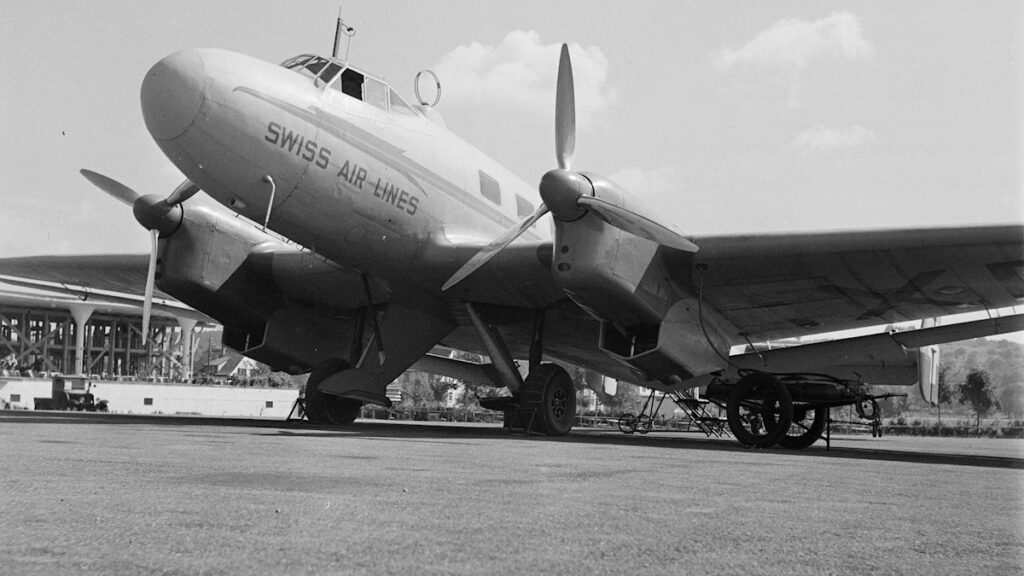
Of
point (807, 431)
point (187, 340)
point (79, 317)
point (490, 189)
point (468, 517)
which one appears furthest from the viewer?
point (187, 340)

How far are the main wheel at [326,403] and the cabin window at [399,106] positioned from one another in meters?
6.42

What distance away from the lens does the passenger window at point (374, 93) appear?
1670cm

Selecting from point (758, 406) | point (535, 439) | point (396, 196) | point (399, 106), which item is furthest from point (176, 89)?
point (758, 406)

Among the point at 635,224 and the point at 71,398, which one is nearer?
the point at 635,224

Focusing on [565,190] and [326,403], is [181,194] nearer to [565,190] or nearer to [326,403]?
[326,403]

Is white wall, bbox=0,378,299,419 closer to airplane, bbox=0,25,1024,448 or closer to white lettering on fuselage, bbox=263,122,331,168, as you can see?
airplane, bbox=0,25,1024,448

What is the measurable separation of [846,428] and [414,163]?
4139 centimetres

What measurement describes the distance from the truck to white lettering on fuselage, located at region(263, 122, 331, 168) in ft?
124

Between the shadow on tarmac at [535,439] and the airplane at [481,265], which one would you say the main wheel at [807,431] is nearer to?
the airplane at [481,265]

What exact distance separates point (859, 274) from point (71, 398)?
46091 millimetres

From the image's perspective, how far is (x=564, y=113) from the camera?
52.5ft

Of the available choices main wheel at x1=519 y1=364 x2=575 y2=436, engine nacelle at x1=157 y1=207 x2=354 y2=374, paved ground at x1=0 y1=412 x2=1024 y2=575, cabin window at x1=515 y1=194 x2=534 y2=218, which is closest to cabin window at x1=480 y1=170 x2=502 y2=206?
cabin window at x1=515 y1=194 x2=534 y2=218

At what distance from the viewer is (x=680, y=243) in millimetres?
14969

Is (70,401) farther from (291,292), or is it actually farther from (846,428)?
(846,428)
